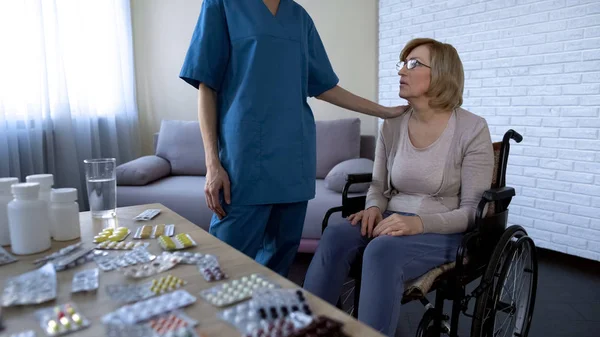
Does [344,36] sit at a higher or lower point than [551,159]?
higher

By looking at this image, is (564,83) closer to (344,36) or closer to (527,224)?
(527,224)

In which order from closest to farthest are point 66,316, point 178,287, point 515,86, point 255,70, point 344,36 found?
point 66,316 < point 178,287 < point 255,70 < point 515,86 < point 344,36

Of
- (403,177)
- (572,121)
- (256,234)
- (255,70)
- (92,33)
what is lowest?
(256,234)

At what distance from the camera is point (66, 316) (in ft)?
1.92

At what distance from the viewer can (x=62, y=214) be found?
93 centimetres

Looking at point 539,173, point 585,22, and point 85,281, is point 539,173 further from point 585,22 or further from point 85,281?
point 85,281

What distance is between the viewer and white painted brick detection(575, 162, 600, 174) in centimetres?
230

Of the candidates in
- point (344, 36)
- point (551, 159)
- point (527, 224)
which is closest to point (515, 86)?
point (551, 159)

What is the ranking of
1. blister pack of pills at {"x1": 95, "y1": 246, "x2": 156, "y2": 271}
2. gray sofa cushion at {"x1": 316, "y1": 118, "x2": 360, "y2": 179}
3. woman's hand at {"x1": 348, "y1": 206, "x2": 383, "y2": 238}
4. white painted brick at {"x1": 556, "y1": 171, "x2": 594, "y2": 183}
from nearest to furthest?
blister pack of pills at {"x1": 95, "y1": 246, "x2": 156, "y2": 271} < woman's hand at {"x1": 348, "y1": 206, "x2": 383, "y2": 238} < white painted brick at {"x1": 556, "y1": 171, "x2": 594, "y2": 183} < gray sofa cushion at {"x1": 316, "y1": 118, "x2": 360, "y2": 179}

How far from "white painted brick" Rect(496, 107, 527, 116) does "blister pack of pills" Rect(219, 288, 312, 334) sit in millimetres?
2370

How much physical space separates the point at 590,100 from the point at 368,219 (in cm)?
173

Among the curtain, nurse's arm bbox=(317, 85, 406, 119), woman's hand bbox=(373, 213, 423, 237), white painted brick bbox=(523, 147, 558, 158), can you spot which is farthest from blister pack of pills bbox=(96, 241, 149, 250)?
white painted brick bbox=(523, 147, 558, 158)

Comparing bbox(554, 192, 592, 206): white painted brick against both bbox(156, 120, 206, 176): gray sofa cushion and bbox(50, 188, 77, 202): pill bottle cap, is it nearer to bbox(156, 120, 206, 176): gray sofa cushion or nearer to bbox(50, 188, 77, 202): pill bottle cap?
bbox(156, 120, 206, 176): gray sofa cushion

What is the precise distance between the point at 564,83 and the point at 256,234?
6.78 ft
